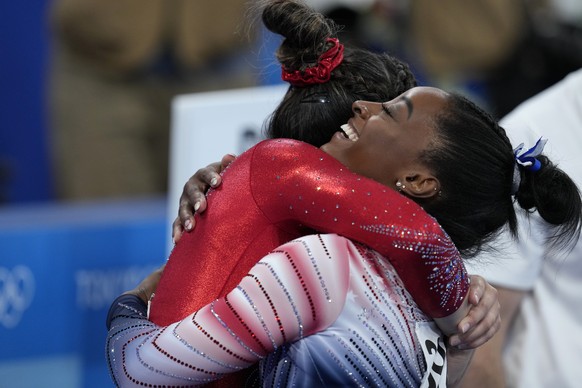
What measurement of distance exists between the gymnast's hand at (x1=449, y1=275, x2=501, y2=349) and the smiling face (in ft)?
0.60

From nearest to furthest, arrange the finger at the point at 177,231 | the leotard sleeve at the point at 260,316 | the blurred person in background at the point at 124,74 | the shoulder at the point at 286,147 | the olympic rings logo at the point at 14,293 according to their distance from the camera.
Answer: the leotard sleeve at the point at 260,316 → the shoulder at the point at 286,147 → the finger at the point at 177,231 → the olympic rings logo at the point at 14,293 → the blurred person in background at the point at 124,74

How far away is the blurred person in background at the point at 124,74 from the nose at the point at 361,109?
96.6 inches

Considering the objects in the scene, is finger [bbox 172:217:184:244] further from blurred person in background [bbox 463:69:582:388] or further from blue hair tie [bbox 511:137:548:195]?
blurred person in background [bbox 463:69:582:388]

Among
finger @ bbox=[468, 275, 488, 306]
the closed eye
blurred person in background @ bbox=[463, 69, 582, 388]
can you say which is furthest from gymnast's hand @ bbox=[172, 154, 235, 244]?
blurred person in background @ bbox=[463, 69, 582, 388]

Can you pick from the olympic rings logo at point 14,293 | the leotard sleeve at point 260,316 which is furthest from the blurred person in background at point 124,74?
the leotard sleeve at point 260,316

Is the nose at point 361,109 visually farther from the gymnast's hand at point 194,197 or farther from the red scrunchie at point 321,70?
the gymnast's hand at point 194,197

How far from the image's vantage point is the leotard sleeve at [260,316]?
1.30 metres

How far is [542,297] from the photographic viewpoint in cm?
204

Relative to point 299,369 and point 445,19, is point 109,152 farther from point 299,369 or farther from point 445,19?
point 299,369

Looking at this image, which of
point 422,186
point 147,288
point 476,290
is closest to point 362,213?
point 422,186

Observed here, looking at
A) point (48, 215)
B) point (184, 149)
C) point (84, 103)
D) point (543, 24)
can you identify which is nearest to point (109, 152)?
point (84, 103)

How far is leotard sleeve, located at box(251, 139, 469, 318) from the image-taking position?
1.35 m

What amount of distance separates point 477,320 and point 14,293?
1.67 m

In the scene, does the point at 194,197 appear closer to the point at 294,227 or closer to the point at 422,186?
the point at 294,227
